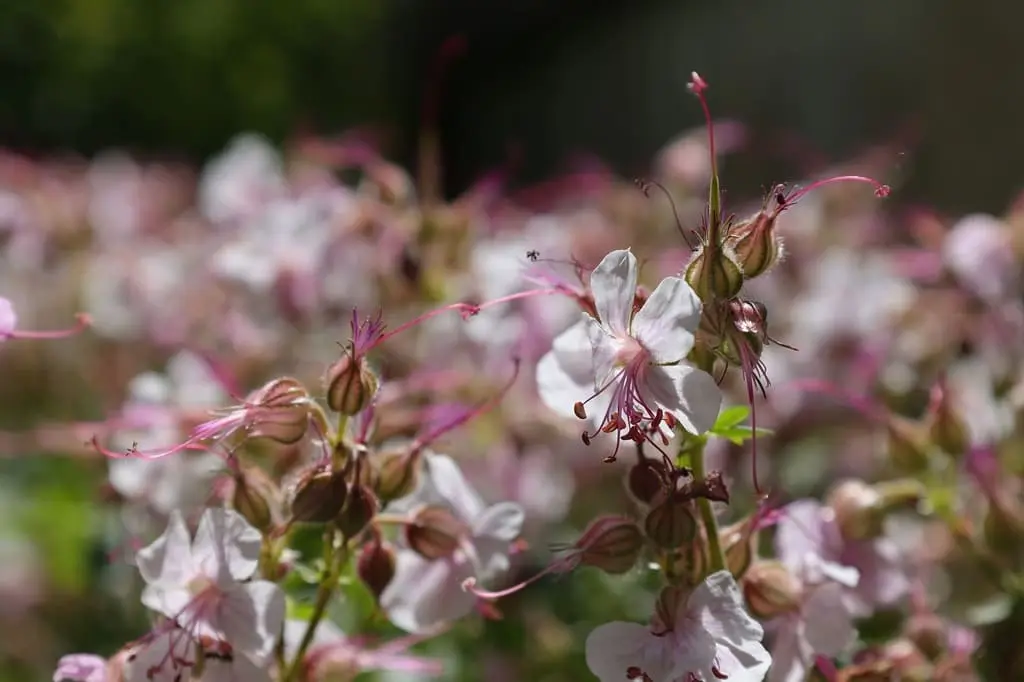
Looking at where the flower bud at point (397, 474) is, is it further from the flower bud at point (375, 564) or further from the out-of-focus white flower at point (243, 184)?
the out-of-focus white flower at point (243, 184)

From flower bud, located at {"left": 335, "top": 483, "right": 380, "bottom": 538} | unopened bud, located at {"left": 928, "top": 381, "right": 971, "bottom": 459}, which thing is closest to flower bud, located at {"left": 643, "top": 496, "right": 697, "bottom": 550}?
flower bud, located at {"left": 335, "top": 483, "right": 380, "bottom": 538}

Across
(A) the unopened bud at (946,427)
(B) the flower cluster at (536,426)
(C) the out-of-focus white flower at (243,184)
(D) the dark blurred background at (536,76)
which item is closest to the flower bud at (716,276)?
(B) the flower cluster at (536,426)

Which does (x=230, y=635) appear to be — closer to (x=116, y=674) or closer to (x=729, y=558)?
(x=116, y=674)

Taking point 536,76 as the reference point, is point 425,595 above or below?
above

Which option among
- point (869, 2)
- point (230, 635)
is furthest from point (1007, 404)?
point (869, 2)

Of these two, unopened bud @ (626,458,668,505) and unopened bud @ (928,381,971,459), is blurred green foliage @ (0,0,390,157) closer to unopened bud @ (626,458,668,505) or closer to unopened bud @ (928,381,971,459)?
unopened bud @ (928,381,971,459)

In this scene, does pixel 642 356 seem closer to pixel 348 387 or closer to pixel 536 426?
pixel 348 387

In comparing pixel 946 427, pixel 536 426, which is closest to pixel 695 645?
pixel 946 427
